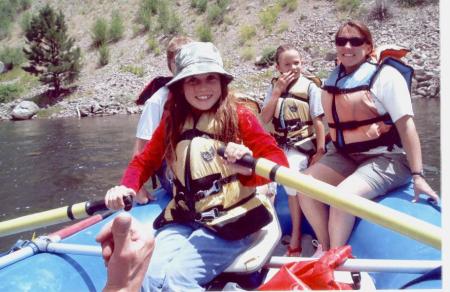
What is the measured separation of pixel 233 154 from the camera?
1.39 m

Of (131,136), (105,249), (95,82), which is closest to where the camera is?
(105,249)

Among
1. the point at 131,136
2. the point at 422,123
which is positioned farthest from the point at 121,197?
the point at 131,136

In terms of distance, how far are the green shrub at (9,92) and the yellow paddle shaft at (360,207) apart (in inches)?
534

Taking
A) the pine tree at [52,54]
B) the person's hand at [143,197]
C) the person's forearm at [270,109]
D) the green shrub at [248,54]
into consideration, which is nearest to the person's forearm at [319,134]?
the person's forearm at [270,109]

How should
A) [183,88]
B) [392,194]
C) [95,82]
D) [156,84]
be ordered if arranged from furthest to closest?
[95,82] → [156,84] → [392,194] → [183,88]

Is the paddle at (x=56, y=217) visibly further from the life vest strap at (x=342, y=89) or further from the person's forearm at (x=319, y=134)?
the person's forearm at (x=319, y=134)

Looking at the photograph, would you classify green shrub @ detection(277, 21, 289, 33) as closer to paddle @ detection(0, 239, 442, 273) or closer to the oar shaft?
paddle @ detection(0, 239, 442, 273)

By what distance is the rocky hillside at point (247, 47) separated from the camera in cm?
1041

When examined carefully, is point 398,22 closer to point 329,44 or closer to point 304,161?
point 329,44

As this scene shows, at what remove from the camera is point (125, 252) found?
3.45ft

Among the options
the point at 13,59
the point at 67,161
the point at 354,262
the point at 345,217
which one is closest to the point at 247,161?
the point at 354,262

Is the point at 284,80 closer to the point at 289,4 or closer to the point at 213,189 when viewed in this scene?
the point at 213,189

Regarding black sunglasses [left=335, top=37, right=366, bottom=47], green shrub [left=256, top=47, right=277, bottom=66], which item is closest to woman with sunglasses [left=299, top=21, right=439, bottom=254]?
black sunglasses [left=335, top=37, right=366, bottom=47]
